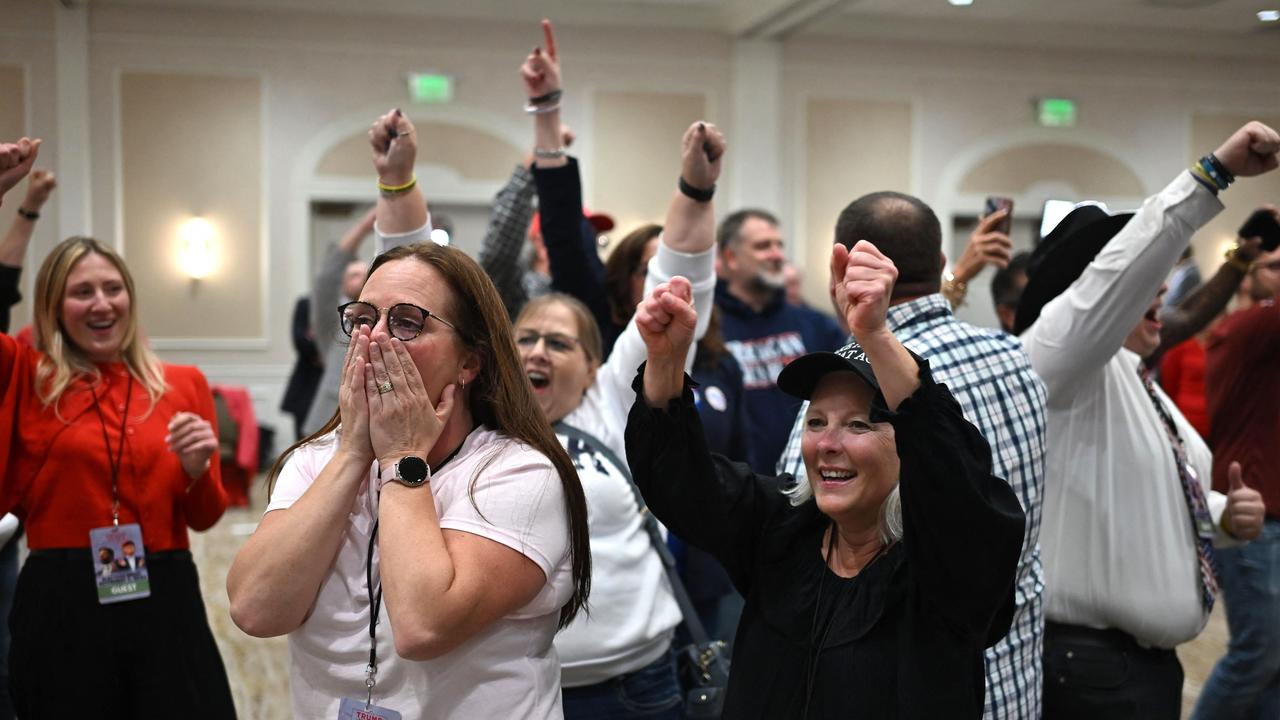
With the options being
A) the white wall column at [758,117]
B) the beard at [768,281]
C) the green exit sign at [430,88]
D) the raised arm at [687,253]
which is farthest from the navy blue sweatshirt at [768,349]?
the green exit sign at [430,88]

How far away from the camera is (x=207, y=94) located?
29.5ft

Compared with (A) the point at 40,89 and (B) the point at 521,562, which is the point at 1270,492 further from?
(A) the point at 40,89

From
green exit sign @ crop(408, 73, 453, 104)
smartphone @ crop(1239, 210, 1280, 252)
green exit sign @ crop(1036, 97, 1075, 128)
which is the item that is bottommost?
smartphone @ crop(1239, 210, 1280, 252)

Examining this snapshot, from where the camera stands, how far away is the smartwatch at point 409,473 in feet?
4.64

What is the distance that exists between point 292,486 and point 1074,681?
1.56 metres

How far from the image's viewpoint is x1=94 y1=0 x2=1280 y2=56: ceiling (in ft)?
24.9

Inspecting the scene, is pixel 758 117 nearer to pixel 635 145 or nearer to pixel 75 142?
pixel 635 145

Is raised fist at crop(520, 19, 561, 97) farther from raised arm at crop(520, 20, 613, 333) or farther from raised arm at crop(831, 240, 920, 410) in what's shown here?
raised arm at crop(831, 240, 920, 410)

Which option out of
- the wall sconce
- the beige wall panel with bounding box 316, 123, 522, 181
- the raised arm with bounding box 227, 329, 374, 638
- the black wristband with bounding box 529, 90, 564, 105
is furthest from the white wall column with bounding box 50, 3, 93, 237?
the raised arm with bounding box 227, 329, 374, 638

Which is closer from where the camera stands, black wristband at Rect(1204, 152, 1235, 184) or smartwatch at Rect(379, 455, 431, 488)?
smartwatch at Rect(379, 455, 431, 488)

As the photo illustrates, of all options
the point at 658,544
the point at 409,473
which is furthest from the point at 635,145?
the point at 409,473

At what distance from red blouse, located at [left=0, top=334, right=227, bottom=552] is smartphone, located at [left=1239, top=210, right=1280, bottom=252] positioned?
2.49 meters

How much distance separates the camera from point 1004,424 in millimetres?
1859

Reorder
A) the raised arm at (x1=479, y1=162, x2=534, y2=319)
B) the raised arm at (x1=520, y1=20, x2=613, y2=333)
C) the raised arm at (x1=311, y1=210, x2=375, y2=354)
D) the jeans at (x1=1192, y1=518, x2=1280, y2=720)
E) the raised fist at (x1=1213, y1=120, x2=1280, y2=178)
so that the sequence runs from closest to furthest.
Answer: the raised fist at (x1=1213, y1=120, x2=1280, y2=178), the raised arm at (x1=520, y1=20, x2=613, y2=333), the jeans at (x1=1192, y1=518, x2=1280, y2=720), the raised arm at (x1=479, y1=162, x2=534, y2=319), the raised arm at (x1=311, y1=210, x2=375, y2=354)
